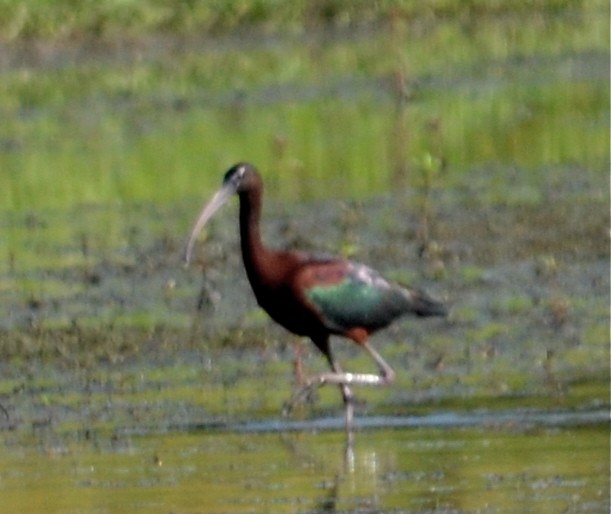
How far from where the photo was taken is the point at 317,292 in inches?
387

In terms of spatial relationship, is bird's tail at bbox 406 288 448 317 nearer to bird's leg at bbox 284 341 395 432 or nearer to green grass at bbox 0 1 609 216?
bird's leg at bbox 284 341 395 432

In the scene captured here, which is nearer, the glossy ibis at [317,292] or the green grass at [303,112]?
the glossy ibis at [317,292]

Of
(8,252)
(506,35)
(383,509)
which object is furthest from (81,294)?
(506,35)

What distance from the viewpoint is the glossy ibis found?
9828mm

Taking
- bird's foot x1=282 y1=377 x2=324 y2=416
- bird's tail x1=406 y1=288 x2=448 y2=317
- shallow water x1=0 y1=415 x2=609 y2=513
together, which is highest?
bird's tail x1=406 y1=288 x2=448 y2=317

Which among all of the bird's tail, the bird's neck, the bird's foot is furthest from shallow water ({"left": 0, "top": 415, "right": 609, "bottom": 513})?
the bird's tail

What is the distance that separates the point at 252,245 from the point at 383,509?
2344 millimetres

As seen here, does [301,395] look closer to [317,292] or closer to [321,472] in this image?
[317,292]

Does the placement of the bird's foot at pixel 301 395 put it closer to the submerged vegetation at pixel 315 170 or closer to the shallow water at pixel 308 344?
the shallow water at pixel 308 344

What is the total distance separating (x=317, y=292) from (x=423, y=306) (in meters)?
0.60

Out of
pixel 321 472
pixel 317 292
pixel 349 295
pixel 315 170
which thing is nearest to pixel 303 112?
pixel 315 170

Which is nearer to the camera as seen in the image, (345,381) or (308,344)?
(345,381)

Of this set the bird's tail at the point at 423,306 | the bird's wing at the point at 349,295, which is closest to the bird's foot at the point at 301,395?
the bird's wing at the point at 349,295

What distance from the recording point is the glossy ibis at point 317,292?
9.83 meters
